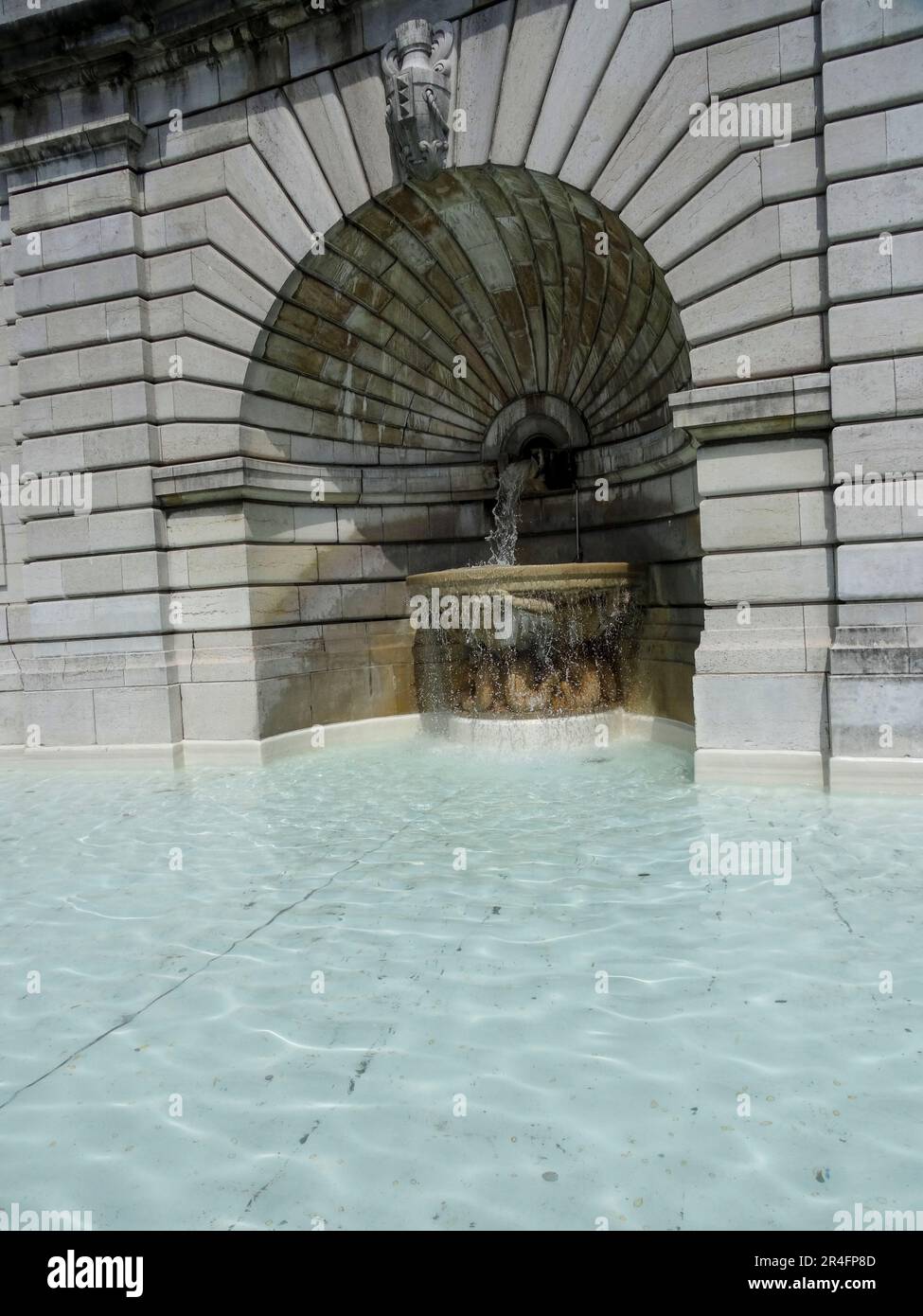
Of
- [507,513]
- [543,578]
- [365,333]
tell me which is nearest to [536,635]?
[543,578]

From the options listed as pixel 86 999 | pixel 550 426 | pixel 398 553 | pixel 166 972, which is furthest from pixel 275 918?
pixel 550 426

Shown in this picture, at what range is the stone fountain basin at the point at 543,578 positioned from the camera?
10.1 meters

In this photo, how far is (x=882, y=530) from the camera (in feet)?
25.6

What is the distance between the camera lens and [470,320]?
12539 millimetres

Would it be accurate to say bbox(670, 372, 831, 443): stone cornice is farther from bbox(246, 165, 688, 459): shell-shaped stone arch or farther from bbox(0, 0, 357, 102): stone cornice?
bbox(0, 0, 357, 102): stone cornice

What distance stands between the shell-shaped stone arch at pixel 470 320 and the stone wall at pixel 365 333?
22cm

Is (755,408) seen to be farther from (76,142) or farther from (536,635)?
(76,142)

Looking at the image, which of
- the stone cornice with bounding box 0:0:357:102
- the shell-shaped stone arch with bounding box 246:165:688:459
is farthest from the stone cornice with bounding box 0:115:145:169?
the shell-shaped stone arch with bounding box 246:165:688:459

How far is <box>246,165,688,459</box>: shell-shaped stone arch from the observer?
10.3m

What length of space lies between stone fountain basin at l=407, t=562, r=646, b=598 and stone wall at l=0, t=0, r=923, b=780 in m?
Result: 0.83

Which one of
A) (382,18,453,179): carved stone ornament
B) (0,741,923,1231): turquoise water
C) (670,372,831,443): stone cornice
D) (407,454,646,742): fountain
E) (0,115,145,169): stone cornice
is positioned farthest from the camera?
(0,115,145,169): stone cornice

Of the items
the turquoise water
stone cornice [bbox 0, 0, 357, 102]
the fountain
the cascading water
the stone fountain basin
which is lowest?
the turquoise water

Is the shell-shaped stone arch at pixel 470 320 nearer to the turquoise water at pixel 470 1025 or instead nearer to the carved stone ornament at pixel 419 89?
the carved stone ornament at pixel 419 89

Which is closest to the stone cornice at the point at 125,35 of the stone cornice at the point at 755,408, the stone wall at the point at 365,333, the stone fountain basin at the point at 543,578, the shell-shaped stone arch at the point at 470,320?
the stone wall at the point at 365,333
